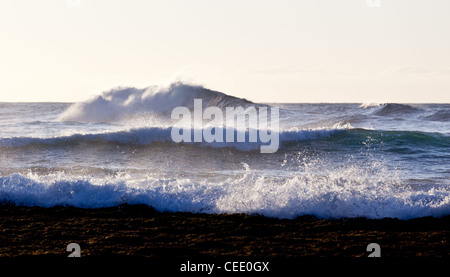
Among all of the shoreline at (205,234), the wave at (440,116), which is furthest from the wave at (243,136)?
the wave at (440,116)

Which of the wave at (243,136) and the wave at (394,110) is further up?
the wave at (394,110)

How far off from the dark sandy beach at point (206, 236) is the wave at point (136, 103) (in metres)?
20.5

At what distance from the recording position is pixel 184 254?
4.56 m

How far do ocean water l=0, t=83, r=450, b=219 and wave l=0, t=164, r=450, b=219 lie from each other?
2cm

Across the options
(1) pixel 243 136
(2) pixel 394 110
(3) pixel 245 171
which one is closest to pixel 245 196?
(3) pixel 245 171

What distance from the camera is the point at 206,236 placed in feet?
17.2

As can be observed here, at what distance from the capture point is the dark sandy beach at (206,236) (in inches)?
180

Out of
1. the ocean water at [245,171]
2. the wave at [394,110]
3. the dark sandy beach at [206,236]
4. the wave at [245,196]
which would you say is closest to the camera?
the dark sandy beach at [206,236]

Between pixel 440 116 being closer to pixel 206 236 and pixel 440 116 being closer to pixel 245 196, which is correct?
pixel 245 196

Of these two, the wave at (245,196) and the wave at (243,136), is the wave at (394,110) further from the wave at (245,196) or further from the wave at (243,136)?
the wave at (245,196)

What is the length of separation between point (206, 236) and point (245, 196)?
1.71 m
